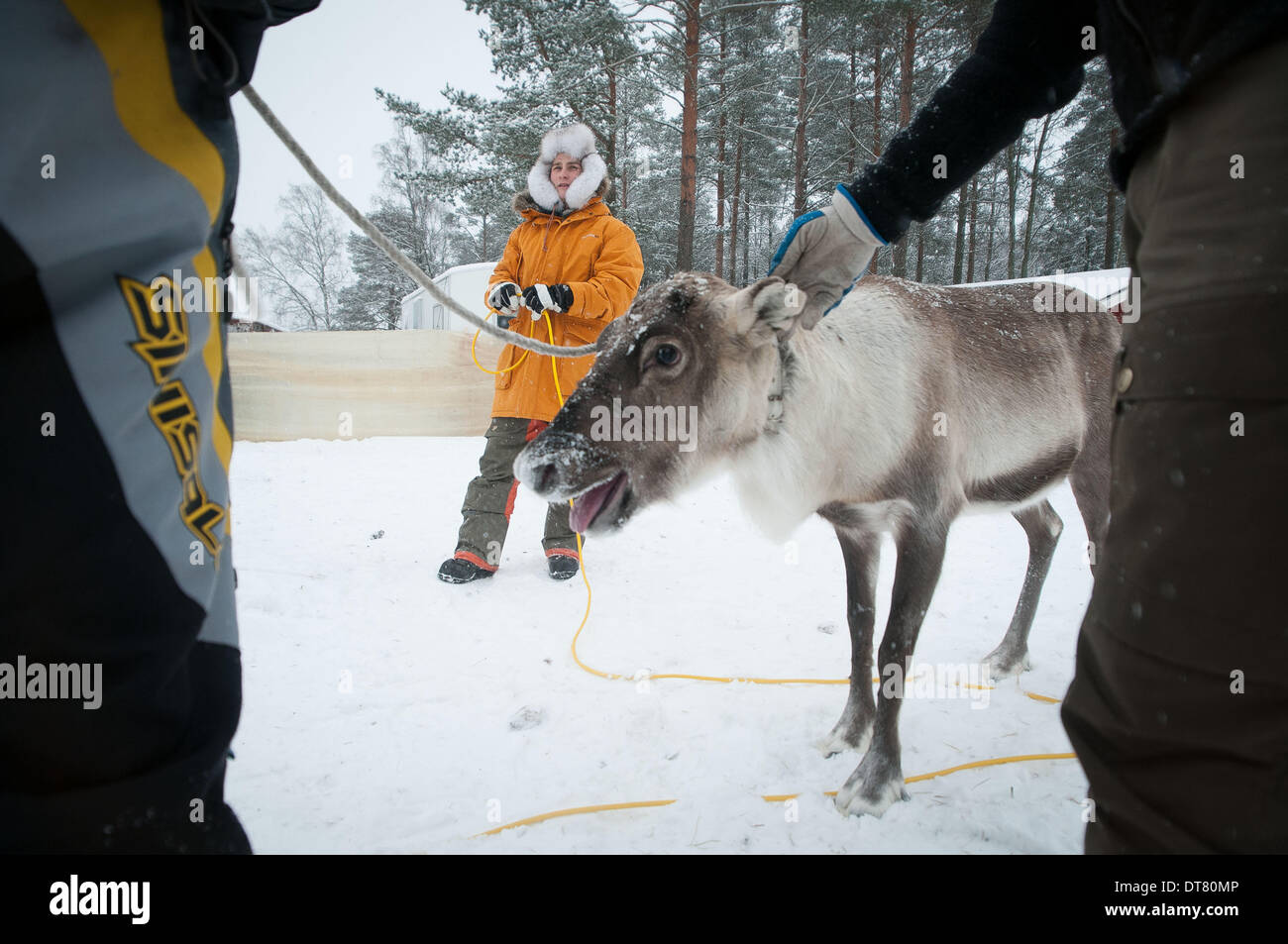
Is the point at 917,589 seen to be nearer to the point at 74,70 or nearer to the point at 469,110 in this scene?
the point at 74,70

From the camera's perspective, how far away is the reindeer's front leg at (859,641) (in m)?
2.44

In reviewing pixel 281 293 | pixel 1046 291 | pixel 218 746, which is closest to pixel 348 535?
pixel 218 746

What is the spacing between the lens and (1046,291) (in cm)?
303

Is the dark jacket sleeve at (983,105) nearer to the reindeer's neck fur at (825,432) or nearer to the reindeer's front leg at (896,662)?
the reindeer's neck fur at (825,432)

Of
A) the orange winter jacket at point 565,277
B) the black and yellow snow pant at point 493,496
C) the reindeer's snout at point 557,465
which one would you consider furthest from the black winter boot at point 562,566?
the reindeer's snout at point 557,465

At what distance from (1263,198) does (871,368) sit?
5.07 feet

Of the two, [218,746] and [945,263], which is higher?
[945,263]

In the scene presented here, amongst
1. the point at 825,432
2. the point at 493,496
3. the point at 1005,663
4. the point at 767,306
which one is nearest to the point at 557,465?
the point at 767,306

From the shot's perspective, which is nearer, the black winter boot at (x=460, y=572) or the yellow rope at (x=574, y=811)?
the yellow rope at (x=574, y=811)

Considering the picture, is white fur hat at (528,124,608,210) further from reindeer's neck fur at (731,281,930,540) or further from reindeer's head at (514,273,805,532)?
reindeer's neck fur at (731,281,930,540)

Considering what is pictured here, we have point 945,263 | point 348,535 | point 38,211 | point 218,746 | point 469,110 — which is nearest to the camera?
point 38,211

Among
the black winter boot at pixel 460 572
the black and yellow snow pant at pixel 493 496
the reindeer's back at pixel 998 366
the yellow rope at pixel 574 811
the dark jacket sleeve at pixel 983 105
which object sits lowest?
the yellow rope at pixel 574 811

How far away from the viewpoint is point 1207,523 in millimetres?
770

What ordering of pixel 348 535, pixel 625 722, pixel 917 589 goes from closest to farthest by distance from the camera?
pixel 917 589, pixel 625 722, pixel 348 535
